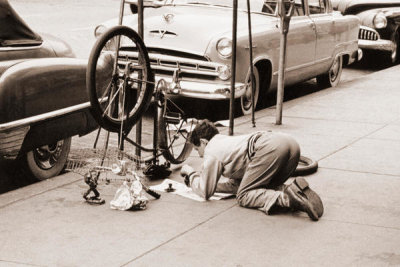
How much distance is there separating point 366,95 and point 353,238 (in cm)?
679

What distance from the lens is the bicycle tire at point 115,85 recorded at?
6047mm

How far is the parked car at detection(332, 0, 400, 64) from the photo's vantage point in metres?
15.3

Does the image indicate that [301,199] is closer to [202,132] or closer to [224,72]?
[202,132]

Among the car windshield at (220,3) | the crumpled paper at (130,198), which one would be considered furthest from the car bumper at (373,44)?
the crumpled paper at (130,198)

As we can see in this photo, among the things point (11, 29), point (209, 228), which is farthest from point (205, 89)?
point (209, 228)

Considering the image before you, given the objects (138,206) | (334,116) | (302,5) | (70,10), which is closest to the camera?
(138,206)

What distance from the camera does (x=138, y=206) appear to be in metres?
6.02

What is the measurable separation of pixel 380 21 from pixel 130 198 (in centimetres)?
1054

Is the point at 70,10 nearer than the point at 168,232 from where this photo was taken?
No

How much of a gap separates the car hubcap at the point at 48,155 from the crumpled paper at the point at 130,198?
1158 mm

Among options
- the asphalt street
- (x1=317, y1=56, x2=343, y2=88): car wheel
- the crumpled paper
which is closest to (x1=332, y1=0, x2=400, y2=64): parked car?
the asphalt street

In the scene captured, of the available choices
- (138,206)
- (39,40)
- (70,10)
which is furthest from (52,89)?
(70,10)

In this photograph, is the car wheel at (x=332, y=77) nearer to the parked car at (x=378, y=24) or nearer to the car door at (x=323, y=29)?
the car door at (x=323, y=29)

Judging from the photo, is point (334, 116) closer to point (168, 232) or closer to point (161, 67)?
point (161, 67)
